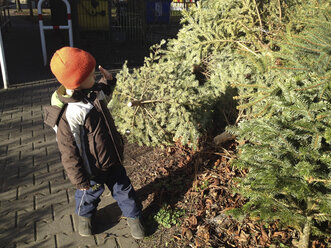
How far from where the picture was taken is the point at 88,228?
9.96ft

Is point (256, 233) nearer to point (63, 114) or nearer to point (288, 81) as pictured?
point (288, 81)

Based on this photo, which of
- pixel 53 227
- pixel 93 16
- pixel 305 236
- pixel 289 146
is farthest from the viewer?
pixel 93 16

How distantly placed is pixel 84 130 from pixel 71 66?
1.73 feet

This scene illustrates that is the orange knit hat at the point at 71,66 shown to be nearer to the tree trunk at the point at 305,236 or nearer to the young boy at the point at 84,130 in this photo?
the young boy at the point at 84,130

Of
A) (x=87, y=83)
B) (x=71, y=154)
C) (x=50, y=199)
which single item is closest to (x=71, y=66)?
(x=87, y=83)

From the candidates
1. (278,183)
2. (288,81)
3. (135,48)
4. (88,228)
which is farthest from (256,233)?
(135,48)

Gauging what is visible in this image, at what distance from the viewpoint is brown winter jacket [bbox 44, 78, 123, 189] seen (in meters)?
2.62

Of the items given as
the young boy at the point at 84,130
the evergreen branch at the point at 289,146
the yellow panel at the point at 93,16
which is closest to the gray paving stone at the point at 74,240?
the young boy at the point at 84,130

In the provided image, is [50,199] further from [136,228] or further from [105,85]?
[105,85]

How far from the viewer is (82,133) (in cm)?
268

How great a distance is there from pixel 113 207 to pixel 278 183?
5.84 ft

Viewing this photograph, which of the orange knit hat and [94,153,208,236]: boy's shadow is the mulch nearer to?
[94,153,208,236]: boy's shadow

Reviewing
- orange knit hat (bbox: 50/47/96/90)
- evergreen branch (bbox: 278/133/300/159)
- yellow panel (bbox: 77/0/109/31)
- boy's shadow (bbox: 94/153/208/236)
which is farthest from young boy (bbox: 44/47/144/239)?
yellow panel (bbox: 77/0/109/31)

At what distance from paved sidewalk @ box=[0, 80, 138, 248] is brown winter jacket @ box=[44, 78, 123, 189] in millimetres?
666
